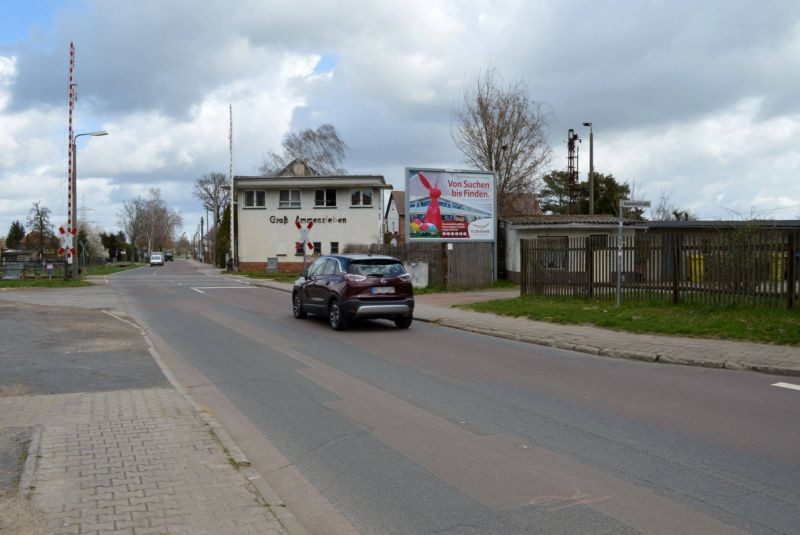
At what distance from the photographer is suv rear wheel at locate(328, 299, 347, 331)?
1439 cm

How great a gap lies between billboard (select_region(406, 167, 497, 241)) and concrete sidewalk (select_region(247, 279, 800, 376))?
965 centimetres

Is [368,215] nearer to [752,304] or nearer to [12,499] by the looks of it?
[752,304]

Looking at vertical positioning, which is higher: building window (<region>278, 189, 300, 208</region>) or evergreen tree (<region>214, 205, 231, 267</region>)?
building window (<region>278, 189, 300, 208</region>)

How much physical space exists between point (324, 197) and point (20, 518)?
155ft

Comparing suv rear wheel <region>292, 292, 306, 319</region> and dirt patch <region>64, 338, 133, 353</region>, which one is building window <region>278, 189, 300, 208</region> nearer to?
suv rear wheel <region>292, 292, 306, 319</region>

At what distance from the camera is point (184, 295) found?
2603 centimetres

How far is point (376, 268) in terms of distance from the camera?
14.8m

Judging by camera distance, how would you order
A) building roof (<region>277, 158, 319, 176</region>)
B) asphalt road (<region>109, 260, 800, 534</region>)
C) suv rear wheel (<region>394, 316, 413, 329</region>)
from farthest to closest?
building roof (<region>277, 158, 319, 176</region>) < suv rear wheel (<region>394, 316, 413, 329</region>) < asphalt road (<region>109, 260, 800, 534</region>)

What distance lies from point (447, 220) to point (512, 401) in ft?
63.0

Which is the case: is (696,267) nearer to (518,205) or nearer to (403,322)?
(403,322)

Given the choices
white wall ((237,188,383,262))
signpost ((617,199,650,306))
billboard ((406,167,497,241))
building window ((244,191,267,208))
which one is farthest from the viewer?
white wall ((237,188,383,262))

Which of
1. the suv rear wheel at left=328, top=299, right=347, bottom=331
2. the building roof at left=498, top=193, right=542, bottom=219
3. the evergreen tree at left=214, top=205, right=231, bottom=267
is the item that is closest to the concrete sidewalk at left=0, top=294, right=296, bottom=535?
the suv rear wheel at left=328, top=299, right=347, bottom=331

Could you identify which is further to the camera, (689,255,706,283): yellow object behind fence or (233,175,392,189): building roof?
(233,175,392,189): building roof

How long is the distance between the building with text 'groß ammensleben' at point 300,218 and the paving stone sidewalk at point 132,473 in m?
43.8
